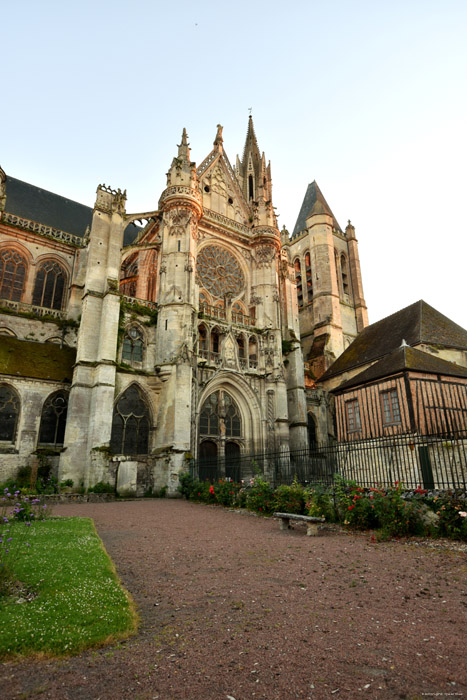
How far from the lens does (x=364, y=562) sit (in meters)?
5.52

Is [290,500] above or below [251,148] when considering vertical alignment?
below

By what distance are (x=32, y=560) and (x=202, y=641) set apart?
2992 millimetres

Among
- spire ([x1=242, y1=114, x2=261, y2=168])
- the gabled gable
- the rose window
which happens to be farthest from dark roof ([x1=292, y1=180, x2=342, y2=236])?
the rose window

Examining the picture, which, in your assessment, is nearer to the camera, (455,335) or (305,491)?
(305,491)

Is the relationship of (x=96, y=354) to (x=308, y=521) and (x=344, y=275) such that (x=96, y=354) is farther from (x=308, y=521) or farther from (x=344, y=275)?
(x=344, y=275)

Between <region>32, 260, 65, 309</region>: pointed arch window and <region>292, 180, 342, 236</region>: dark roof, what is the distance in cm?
2450

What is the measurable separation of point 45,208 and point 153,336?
48.9 feet

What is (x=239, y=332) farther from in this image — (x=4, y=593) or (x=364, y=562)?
(x=4, y=593)

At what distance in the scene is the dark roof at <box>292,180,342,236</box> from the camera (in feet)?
123

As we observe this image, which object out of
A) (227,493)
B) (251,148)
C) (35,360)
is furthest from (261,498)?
(251,148)

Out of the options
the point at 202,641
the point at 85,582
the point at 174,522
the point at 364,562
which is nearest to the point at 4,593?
the point at 85,582

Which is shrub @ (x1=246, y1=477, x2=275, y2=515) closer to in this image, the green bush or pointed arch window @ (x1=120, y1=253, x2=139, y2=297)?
the green bush

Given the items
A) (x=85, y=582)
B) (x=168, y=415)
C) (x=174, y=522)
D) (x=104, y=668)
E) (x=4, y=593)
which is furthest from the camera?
(x=168, y=415)

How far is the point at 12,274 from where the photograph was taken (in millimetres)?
22219
